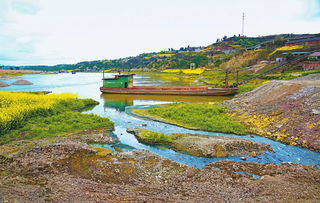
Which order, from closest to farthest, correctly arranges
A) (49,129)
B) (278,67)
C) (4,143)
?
1. (4,143)
2. (49,129)
3. (278,67)

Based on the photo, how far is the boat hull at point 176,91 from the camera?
44.2 meters

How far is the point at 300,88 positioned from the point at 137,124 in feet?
66.1

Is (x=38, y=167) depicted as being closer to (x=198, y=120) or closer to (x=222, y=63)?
(x=198, y=120)

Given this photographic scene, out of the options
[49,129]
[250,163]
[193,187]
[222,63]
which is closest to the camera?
[193,187]

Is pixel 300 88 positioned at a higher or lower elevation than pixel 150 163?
higher

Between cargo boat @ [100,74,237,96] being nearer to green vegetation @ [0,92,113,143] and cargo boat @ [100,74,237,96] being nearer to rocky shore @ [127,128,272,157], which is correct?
green vegetation @ [0,92,113,143]

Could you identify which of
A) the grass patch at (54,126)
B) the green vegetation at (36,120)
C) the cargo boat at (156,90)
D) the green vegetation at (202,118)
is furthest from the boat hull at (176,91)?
the grass patch at (54,126)

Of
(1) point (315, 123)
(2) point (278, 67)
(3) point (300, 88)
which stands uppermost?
(2) point (278, 67)

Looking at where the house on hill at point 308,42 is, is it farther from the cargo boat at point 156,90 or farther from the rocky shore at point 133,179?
the rocky shore at point 133,179

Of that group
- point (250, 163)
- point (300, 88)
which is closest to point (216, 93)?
point (300, 88)

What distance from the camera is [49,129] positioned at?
20.0 m

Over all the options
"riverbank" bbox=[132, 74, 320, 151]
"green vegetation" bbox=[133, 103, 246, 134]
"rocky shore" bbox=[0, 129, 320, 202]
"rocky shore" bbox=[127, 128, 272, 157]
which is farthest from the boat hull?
"rocky shore" bbox=[0, 129, 320, 202]

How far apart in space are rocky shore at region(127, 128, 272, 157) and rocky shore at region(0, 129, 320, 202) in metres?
1.70

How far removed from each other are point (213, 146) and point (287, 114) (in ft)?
31.9
